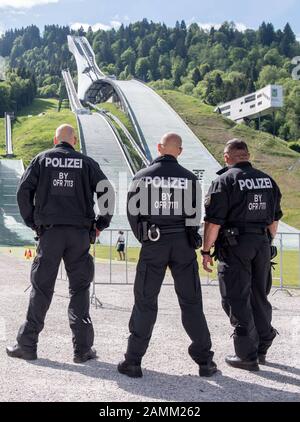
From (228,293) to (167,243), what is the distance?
0.75 metres

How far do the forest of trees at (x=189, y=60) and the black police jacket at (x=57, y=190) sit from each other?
321ft

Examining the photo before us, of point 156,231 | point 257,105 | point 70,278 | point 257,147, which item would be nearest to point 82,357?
point 70,278

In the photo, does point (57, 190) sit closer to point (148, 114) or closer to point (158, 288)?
point (158, 288)

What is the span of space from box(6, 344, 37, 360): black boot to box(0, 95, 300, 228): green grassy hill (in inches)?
1186

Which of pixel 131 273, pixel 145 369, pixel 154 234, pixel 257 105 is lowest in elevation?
pixel 131 273

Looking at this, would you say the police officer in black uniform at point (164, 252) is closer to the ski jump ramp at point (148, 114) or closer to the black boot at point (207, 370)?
the black boot at point (207, 370)

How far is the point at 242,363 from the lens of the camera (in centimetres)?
443

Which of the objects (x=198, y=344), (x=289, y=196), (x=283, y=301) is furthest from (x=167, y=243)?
(x=289, y=196)

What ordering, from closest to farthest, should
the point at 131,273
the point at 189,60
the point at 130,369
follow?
the point at 130,369 < the point at 131,273 < the point at 189,60

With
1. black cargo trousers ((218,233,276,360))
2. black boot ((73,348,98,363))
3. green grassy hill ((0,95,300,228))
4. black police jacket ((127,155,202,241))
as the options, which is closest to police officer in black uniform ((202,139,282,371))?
black cargo trousers ((218,233,276,360))

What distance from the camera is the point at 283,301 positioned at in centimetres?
823

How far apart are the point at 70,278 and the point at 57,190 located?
778 millimetres

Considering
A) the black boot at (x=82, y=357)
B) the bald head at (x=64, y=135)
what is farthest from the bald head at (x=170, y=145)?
the black boot at (x=82, y=357)
